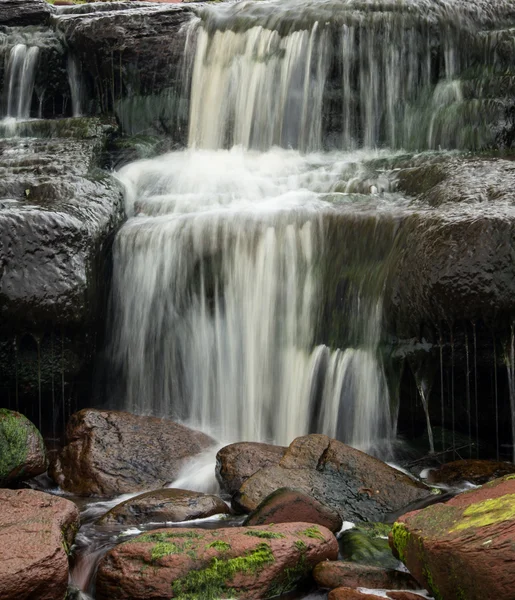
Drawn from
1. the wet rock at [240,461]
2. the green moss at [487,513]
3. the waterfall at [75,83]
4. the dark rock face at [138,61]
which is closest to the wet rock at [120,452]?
the wet rock at [240,461]

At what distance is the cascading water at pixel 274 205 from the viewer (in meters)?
7.45

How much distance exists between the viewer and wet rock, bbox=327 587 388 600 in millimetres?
4305

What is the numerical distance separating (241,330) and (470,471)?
8.29ft

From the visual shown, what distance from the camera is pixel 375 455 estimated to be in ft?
22.9

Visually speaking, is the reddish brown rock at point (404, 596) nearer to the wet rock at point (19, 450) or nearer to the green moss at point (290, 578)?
the green moss at point (290, 578)

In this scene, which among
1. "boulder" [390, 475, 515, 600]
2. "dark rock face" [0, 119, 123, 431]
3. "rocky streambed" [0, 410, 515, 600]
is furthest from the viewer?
"dark rock face" [0, 119, 123, 431]

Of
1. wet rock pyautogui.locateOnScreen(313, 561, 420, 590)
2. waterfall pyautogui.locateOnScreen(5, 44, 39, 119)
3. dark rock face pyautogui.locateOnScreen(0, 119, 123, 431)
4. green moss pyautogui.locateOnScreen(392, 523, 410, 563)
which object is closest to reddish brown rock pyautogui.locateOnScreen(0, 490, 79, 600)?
wet rock pyautogui.locateOnScreen(313, 561, 420, 590)

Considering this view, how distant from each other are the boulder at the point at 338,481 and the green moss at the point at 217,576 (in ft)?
3.70

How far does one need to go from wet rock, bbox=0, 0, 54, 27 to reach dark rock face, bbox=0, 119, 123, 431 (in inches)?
217

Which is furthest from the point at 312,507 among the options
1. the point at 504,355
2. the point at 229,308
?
the point at 229,308

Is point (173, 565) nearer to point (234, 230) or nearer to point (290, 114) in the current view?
point (234, 230)

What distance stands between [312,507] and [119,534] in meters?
1.29

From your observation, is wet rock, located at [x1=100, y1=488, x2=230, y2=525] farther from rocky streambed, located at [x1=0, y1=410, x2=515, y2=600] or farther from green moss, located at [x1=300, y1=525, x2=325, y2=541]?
green moss, located at [x1=300, y1=525, x2=325, y2=541]

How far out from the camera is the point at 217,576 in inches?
175
